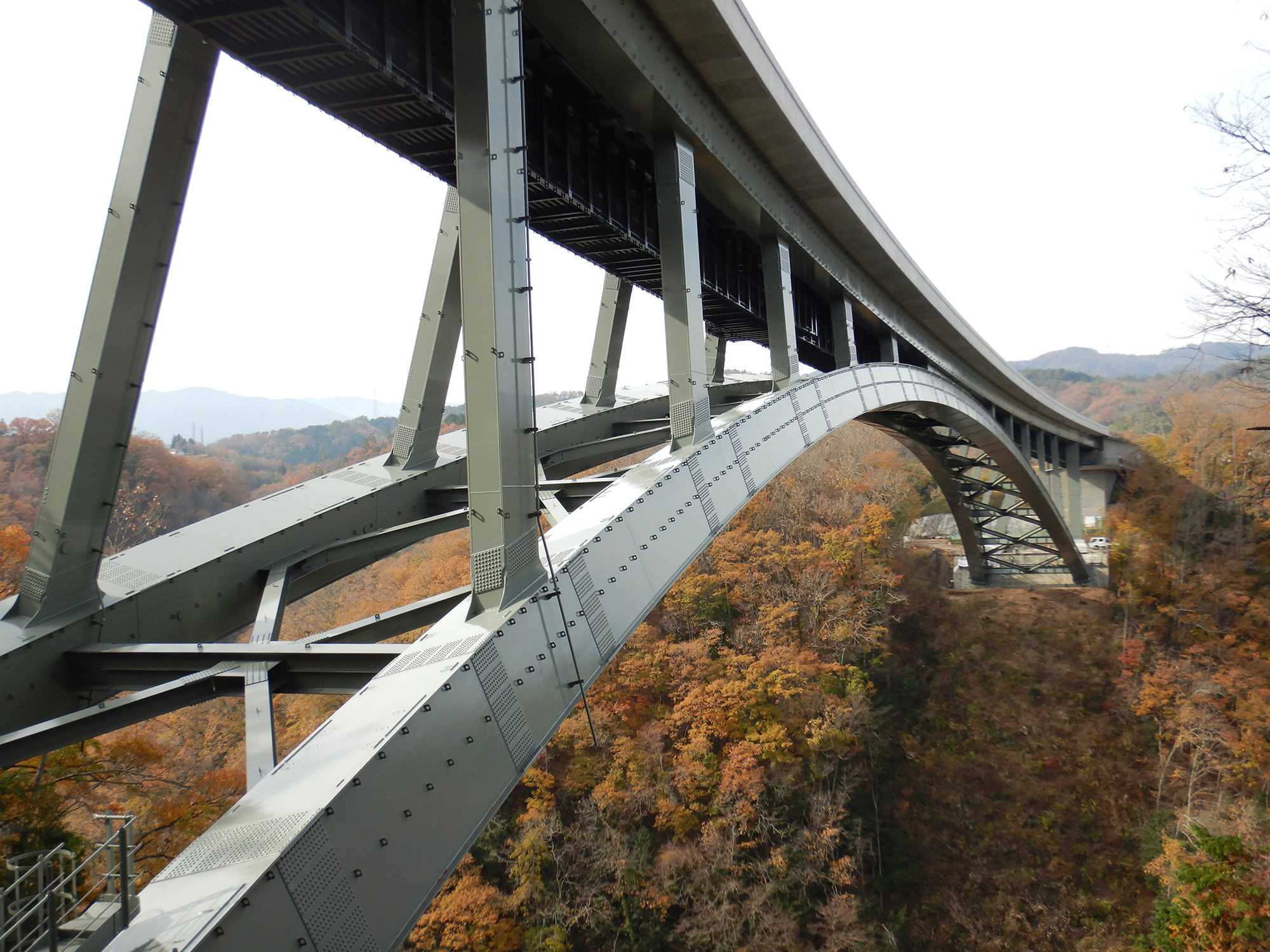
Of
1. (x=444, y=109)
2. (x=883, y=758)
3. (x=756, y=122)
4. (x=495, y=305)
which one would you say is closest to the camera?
(x=495, y=305)

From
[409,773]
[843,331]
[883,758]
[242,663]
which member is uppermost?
[843,331]

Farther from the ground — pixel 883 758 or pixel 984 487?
pixel 984 487

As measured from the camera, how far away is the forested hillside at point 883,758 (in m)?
17.3

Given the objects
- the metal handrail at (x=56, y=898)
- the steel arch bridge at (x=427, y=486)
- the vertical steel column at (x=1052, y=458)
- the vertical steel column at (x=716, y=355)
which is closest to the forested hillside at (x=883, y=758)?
the vertical steel column at (x=1052, y=458)

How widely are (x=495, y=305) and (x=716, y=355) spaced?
951 cm

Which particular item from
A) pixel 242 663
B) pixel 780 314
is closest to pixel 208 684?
pixel 242 663

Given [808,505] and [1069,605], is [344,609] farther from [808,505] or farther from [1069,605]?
[1069,605]

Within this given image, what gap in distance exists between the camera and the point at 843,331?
10914 mm

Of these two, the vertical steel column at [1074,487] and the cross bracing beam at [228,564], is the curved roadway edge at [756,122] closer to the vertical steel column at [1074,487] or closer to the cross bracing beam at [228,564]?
the cross bracing beam at [228,564]

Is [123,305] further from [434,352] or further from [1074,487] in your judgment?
[1074,487]

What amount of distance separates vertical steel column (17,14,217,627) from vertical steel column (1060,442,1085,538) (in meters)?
33.9

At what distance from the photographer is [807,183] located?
321 inches

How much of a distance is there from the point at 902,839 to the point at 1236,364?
1901cm

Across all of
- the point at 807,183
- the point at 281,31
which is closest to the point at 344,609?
the point at 807,183
